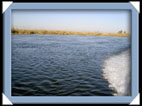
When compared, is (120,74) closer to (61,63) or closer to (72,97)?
(72,97)

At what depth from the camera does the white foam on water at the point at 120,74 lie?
740 cm

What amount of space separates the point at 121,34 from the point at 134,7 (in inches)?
38.8

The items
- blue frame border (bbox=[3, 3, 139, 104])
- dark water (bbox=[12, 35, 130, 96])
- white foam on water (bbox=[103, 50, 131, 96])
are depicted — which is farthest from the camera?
dark water (bbox=[12, 35, 130, 96])

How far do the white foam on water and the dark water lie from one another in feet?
0.57

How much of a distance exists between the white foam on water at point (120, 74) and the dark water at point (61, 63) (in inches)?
6.8

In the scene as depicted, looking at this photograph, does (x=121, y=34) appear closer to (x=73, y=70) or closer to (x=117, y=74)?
(x=117, y=74)

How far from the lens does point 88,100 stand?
7.15 meters

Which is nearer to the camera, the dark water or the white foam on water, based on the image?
the white foam on water

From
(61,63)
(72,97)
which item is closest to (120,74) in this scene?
(72,97)

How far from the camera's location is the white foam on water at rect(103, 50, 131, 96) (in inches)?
291

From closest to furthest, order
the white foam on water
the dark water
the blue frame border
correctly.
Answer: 1. the blue frame border
2. the white foam on water
3. the dark water

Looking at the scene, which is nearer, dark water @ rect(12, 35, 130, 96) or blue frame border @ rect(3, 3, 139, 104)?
blue frame border @ rect(3, 3, 139, 104)

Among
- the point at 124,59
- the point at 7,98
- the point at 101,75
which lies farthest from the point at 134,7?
the point at 7,98

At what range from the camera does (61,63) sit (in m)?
8.34
